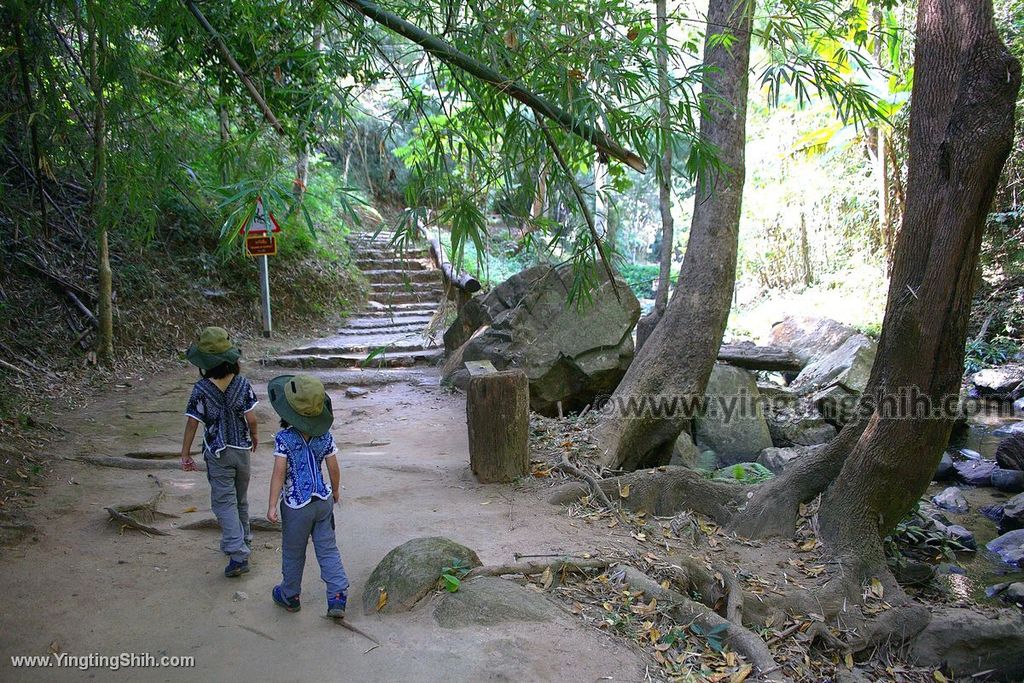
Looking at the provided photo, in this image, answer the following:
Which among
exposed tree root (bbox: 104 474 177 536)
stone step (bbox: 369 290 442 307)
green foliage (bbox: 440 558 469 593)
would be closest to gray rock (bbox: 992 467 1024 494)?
green foliage (bbox: 440 558 469 593)

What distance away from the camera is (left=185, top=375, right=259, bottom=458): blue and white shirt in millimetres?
3711

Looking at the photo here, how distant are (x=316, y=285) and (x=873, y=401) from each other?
1005cm

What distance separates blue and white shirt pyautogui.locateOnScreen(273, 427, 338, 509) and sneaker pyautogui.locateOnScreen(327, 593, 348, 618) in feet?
1.50

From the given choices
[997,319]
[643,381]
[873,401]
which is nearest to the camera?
[873,401]

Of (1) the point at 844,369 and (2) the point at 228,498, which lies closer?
(2) the point at 228,498

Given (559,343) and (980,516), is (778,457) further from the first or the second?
(559,343)

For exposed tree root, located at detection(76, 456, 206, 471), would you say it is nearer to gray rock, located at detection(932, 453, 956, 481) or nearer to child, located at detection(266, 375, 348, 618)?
child, located at detection(266, 375, 348, 618)

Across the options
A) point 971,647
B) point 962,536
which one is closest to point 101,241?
point 971,647

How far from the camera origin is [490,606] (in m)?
3.39

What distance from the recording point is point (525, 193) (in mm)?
4215

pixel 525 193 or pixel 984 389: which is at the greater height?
pixel 525 193

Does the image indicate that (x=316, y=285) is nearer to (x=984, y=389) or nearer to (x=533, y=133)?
(x=533, y=133)

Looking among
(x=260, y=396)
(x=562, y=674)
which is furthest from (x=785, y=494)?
(x=260, y=396)

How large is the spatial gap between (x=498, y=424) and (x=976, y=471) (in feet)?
19.8
